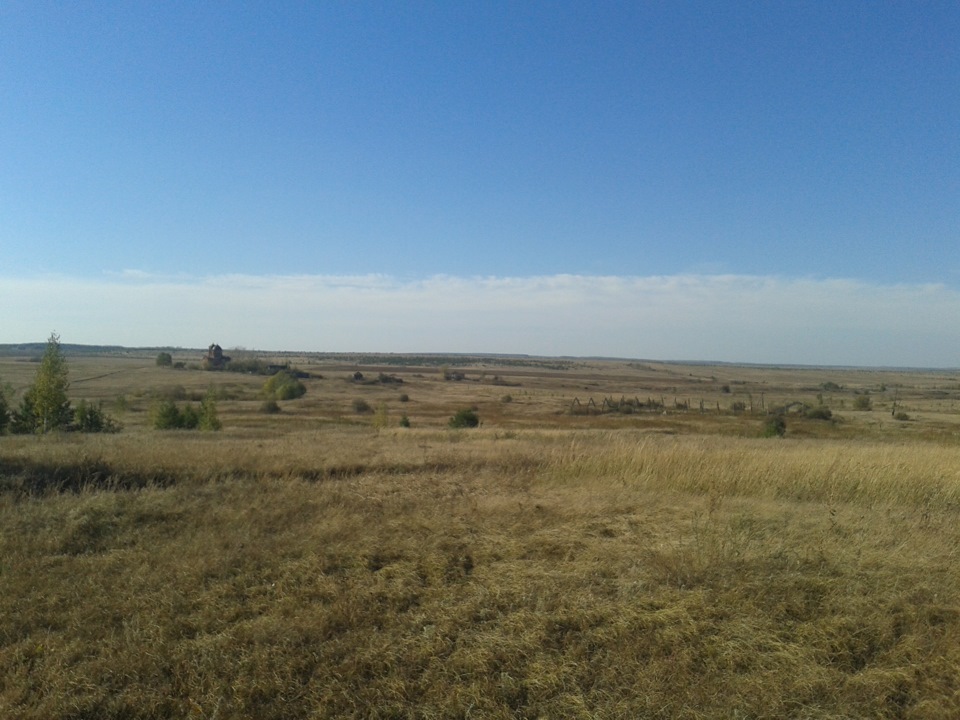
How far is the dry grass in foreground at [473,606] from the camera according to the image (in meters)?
4.11

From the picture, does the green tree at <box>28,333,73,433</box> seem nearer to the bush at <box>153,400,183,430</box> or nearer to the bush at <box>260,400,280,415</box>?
the bush at <box>153,400,183,430</box>

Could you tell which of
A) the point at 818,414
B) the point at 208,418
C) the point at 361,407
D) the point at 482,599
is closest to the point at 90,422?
the point at 208,418

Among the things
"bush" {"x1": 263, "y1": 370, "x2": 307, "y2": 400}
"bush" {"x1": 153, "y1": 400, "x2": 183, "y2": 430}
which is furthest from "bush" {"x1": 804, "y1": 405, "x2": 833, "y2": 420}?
"bush" {"x1": 263, "y1": 370, "x2": 307, "y2": 400}

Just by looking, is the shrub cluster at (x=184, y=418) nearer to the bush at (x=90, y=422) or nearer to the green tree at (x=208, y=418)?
the green tree at (x=208, y=418)

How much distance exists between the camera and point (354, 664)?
442 centimetres

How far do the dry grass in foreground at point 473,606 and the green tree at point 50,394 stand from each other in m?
21.5

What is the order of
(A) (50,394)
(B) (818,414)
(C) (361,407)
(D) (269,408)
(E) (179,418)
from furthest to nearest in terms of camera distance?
1. (C) (361,407)
2. (D) (269,408)
3. (B) (818,414)
4. (E) (179,418)
5. (A) (50,394)

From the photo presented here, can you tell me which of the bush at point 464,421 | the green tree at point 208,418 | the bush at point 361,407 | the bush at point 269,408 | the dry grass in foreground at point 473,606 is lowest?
the bush at point 361,407

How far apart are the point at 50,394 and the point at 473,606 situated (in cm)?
2928

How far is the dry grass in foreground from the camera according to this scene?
4105 millimetres

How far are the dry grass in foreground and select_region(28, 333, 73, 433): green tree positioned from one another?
21517 millimetres

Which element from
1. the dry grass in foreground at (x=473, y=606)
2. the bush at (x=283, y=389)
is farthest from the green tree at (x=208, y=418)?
the bush at (x=283, y=389)

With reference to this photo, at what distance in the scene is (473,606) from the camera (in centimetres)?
530

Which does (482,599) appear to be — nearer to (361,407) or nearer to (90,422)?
(90,422)
